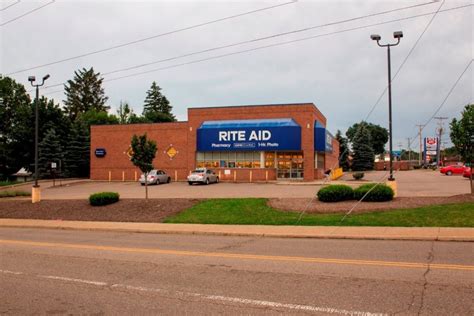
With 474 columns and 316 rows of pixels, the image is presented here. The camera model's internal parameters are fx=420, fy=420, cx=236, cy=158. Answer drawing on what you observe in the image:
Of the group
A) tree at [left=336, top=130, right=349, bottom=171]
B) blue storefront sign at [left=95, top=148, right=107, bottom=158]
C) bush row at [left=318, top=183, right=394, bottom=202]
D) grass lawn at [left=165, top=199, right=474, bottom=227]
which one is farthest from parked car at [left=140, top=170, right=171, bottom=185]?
tree at [left=336, top=130, right=349, bottom=171]

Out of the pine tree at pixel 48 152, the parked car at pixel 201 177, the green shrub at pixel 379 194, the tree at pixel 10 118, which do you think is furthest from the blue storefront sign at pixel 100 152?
the green shrub at pixel 379 194

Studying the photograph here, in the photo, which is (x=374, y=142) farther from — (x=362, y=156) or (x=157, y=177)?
(x=157, y=177)

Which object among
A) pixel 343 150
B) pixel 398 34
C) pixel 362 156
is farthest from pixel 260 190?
pixel 343 150

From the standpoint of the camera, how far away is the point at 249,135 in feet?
144

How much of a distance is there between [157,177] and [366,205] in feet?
89.9

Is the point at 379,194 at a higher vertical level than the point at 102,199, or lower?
higher

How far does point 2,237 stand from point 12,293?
401 inches

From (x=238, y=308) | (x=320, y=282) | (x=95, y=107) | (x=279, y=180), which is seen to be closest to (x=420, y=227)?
(x=320, y=282)

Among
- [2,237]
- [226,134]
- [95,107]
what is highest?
[95,107]

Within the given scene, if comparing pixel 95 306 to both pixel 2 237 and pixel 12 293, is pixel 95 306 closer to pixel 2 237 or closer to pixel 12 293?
pixel 12 293

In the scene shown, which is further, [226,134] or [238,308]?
[226,134]

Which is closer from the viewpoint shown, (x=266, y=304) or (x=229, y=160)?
(x=266, y=304)

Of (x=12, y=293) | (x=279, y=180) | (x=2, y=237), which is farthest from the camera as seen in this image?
(x=279, y=180)

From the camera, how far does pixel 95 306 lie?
243 inches
